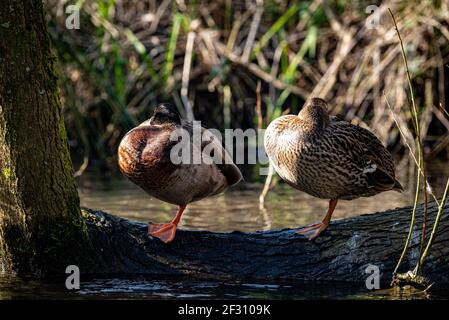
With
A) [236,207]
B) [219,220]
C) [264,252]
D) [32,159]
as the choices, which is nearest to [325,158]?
[264,252]

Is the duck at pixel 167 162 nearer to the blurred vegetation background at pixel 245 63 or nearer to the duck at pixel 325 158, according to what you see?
the duck at pixel 325 158

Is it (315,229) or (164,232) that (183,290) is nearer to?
Result: (164,232)

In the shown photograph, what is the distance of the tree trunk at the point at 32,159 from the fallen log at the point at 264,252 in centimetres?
20

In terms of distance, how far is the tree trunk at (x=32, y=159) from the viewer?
407cm

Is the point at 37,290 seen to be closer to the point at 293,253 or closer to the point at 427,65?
the point at 293,253

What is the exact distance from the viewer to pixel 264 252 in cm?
459

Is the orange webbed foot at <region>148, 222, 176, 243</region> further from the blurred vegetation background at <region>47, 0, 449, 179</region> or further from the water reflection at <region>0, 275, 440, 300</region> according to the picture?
the blurred vegetation background at <region>47, 0, 449, 179</region>

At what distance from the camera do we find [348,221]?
470cm

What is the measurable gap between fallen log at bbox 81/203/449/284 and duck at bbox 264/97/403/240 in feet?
0.43

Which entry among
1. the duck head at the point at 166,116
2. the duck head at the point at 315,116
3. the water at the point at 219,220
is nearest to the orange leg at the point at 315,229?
the water at the point at 219,220

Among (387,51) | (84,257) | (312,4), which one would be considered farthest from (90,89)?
(84,257)

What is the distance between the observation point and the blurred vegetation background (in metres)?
9.18

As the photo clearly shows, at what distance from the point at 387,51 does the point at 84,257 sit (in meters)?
5.72

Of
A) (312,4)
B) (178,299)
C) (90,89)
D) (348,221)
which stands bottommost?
(178,299)
